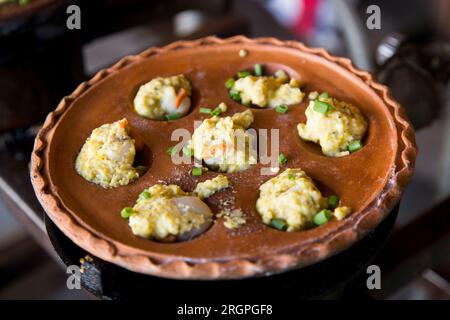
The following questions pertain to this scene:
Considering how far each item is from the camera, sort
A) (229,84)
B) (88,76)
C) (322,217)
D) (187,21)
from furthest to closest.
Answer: (187,21) → (88,76) → (229,84) → (322,217)

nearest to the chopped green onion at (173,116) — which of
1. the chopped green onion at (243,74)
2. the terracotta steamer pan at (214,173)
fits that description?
the terracotta steamer pan at (214,173)

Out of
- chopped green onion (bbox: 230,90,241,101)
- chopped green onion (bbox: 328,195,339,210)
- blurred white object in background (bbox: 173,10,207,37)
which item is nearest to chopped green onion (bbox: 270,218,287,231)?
chopped green onion (bbox: 328,195,339,210)

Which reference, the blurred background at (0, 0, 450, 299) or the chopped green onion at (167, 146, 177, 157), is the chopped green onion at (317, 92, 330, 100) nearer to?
the chopped green onion at (167, 146, 177, 157)

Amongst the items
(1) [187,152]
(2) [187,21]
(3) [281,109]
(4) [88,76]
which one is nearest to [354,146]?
(3) [281,109]

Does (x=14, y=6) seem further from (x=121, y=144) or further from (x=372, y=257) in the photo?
(x=372, y=257)

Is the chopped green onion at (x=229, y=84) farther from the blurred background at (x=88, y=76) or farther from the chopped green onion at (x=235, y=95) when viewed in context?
the blurred background at (x=88, y=76)

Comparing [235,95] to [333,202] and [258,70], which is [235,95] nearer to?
[258,70]
